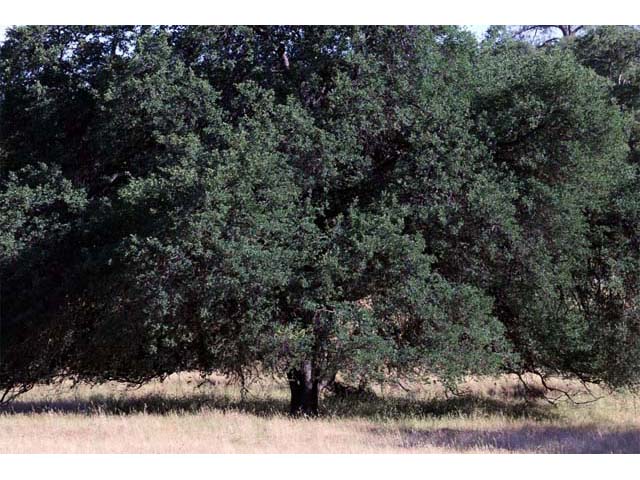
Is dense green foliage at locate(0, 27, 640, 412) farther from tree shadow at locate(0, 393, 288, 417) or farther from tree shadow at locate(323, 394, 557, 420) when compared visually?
tree shadow at locate(323, 394, 557, 420)

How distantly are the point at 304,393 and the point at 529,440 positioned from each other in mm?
4529

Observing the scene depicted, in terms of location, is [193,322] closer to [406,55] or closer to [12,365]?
[12,365]

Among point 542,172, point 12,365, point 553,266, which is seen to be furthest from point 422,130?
point 12,365

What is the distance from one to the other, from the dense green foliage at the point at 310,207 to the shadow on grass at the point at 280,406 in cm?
104

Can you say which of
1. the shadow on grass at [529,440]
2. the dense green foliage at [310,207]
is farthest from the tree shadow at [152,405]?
the shadow on grass at [529,440]

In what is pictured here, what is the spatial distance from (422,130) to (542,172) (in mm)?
2302

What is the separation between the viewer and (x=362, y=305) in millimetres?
12742

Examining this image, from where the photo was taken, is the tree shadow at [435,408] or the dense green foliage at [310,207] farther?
the tree shadow at [435,408]

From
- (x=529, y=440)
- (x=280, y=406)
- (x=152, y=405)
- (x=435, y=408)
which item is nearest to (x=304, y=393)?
(x=280, y=406)

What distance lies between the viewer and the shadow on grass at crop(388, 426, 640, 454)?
1088 cm

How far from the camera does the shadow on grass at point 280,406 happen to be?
15.1m

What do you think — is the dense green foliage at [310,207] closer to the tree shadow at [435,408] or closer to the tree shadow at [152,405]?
the tree shadow at [152,405]

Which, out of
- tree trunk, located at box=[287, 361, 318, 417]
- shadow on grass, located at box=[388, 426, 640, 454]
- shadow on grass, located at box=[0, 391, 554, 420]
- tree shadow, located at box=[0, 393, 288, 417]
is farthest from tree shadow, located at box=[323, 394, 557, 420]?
shadow on grass, located at box=[388, 426, 640, 454]

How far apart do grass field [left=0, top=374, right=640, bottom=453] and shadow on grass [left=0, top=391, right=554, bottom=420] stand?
1.0 inches
